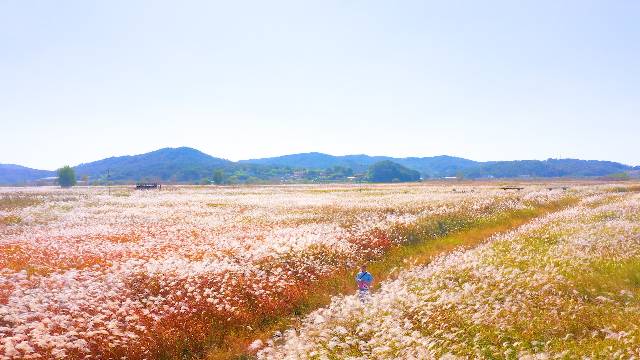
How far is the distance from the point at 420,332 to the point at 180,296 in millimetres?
7142

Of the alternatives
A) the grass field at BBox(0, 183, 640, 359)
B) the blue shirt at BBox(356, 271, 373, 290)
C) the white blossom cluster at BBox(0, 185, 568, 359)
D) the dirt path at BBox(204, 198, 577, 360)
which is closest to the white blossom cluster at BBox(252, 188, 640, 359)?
the grass field at BBox(0, 183, 640, 359)

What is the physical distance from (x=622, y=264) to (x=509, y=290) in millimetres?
4824

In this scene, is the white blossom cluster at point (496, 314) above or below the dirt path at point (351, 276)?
above

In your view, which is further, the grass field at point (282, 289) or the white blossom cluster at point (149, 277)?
the white blossom cluster at point (149, 277)

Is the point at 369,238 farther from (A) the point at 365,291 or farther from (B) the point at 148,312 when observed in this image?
(B) the point at 148,312

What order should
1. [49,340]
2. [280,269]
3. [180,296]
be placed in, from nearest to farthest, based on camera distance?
[49,340] → [180,296] → [280,269]

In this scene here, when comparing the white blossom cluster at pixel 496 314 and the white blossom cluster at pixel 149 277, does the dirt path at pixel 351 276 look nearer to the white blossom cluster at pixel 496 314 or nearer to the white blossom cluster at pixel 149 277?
the white blossom cluster at pixel 149 277

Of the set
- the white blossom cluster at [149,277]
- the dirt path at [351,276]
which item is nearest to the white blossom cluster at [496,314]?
the dirt path at [351,276]

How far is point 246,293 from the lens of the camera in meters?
14.9

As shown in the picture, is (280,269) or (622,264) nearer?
(622,264)

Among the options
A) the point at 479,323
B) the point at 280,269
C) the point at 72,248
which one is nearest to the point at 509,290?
the point at 479,323

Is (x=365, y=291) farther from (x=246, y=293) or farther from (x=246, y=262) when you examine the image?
(x=246, y=262)

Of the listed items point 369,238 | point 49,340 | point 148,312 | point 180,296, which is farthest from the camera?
point 369,238

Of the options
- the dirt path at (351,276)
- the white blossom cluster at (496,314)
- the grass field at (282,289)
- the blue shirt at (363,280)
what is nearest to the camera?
the white blossom cluster at (496,314)
